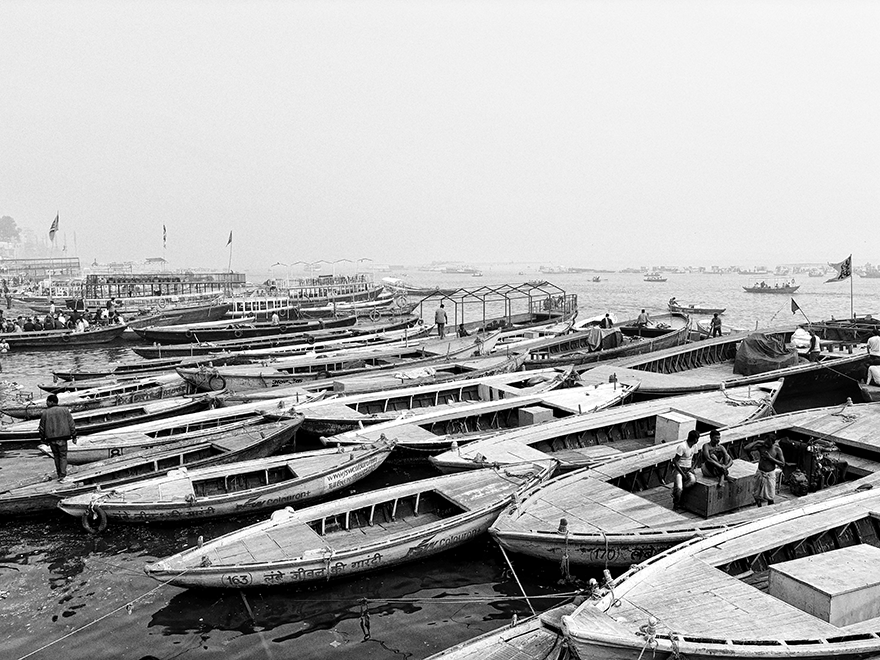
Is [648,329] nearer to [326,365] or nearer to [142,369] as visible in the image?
[326,365]

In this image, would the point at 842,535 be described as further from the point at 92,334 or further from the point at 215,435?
the point at 92,334

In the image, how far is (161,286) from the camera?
8294cm

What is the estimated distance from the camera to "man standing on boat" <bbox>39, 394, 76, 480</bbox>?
15016 mm

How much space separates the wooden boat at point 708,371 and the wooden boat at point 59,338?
40.4m

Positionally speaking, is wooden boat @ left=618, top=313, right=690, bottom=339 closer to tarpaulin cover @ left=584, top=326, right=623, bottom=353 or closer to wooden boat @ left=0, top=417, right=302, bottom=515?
tarpaulin cover @ left=584, top=326, right=623, bottom=353

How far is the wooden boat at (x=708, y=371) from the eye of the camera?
22.9m

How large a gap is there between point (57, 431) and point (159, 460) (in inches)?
97.4

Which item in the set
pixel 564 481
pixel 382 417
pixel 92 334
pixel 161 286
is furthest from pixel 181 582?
pixel 161 286

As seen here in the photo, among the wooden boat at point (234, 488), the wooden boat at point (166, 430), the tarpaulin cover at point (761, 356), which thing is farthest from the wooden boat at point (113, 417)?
the tarpaulin cover at point (761, 356)

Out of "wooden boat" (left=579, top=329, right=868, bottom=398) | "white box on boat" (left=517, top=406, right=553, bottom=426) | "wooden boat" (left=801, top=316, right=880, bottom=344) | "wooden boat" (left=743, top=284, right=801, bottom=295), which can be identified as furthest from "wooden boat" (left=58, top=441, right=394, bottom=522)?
"wooden boat" (left=743, top=284, right=801, bottom=295)

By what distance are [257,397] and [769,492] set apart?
17.1m

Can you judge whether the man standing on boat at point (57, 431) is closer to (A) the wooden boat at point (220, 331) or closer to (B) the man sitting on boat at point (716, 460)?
(B) the man sitting on boat at point (716, 460)

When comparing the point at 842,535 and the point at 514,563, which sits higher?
the point at 842,535

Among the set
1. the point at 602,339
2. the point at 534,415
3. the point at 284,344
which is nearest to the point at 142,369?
the point at 284,344
